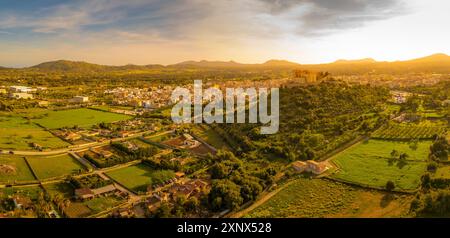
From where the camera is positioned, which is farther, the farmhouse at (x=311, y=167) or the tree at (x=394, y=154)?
the tree at (x=394, y=154)

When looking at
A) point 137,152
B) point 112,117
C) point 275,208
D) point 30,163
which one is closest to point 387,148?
point 275,208

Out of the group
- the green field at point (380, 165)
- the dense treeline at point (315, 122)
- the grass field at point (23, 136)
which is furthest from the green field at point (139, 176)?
the green field at point (380, 165)

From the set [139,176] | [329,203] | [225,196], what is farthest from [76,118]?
[329,203]

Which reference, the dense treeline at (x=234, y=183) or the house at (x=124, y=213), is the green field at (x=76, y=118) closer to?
the dense treeline at (x=234, y=183)

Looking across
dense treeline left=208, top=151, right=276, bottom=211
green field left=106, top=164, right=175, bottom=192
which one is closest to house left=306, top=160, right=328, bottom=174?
dense treeline left=208, top=151, right=276, bottom=211

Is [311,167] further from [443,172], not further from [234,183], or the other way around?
[443,172]

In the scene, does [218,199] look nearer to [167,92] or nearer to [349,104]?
[349,104]

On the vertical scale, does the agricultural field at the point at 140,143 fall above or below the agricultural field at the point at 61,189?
above
